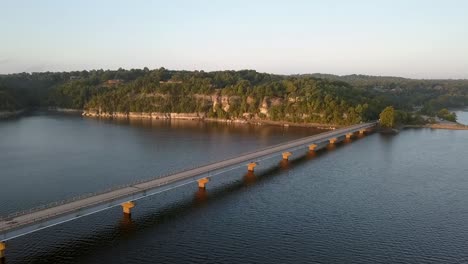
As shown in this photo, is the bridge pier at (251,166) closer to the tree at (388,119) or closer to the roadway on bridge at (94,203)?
the roadway on bridge at (94,203)

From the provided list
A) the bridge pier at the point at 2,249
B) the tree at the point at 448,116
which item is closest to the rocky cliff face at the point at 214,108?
the tree at the point at 448,116

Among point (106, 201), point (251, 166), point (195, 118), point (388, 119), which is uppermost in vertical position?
point (388, 119)

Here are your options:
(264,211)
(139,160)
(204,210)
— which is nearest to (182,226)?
(204,210)

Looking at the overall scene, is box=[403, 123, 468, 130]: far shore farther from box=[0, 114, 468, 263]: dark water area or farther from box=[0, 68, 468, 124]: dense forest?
box=[0, 114, 468, 263]: dark water area

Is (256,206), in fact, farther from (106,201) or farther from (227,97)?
(227,97)

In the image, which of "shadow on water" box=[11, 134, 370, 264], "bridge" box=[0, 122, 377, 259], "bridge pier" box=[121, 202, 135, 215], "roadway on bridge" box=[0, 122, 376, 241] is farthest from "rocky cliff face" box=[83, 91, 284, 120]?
"bridge pier" box=[121, 202, 135, 215]

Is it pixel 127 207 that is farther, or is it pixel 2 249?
pixel 127 207

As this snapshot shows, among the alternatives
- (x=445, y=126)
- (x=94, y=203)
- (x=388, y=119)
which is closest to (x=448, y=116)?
(x=445, y=126)
